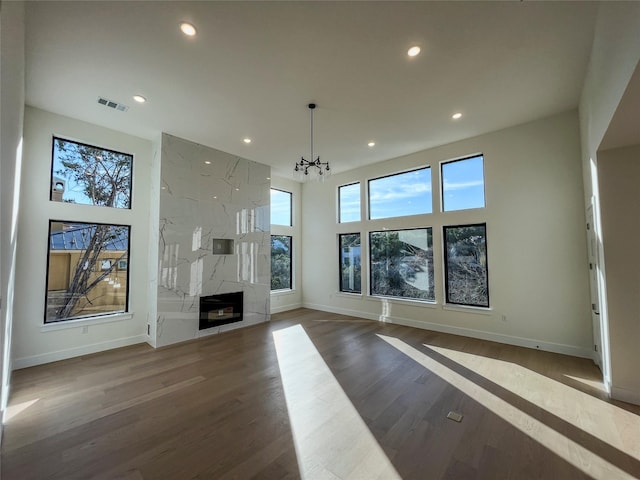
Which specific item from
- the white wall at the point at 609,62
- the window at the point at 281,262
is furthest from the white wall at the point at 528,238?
the window at the point at 281,262

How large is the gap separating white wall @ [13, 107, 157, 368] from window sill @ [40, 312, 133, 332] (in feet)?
0.04

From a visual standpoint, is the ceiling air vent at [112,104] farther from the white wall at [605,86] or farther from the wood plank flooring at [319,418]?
the white wall at [605,86]

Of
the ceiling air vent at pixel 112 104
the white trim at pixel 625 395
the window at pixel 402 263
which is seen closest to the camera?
the white trim at pixel 625 395

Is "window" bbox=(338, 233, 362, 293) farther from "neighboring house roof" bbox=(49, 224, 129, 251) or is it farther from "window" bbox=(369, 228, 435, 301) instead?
"neighboring house roof" bbox=(49, 224, 129, 251)

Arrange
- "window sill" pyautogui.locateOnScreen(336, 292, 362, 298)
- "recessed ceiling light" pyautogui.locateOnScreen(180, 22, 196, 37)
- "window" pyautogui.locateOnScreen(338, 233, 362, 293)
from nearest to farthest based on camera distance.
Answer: "recessed ceiling light" pyautogui.locateOnScreen(180, 22, 196, 37), "window sill" pyautogui.locateOnScreen(336, 292, 362, 298), "window" pyautogui.locateOnScreen(338, 233, 362, 293)

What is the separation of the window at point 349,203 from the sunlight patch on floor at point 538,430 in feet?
13.5

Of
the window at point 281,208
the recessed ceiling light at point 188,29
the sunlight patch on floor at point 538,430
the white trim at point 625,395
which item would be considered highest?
the recessed ceiling light at point 188,29

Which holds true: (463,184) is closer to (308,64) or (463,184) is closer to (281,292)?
(308,64)

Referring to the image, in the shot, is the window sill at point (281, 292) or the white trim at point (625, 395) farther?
the window sill at point (281, 292)

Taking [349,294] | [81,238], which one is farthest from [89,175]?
[349,294]

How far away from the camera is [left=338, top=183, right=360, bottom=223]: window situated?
707cm

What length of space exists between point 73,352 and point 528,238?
298 inches

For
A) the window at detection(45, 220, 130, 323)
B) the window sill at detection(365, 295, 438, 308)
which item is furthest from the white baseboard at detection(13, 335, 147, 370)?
the window sill at detection(365, 295, 438, 308)

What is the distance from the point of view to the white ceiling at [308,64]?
2.46 metres
